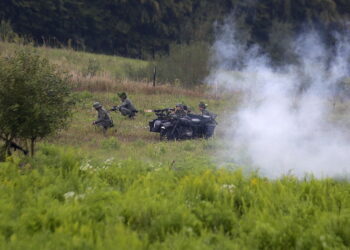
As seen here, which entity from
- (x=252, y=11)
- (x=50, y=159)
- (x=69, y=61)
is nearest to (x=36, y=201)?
(x=50, y=159)

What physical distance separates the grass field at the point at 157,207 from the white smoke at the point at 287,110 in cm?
168

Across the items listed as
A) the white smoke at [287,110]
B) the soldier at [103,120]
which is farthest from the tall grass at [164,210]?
the soldier at [103,120]

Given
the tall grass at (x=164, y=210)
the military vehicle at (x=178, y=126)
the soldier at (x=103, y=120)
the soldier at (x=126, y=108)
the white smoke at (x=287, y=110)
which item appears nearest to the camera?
the tall grass at (x=164, y=210)

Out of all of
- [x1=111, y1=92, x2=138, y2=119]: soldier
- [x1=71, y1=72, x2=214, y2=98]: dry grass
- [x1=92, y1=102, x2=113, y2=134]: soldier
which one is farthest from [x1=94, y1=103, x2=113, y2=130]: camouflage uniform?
[x1=71, y1=72, x2=214, y2=98]: dry grass

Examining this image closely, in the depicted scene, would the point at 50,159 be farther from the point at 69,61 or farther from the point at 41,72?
the point at 69,61

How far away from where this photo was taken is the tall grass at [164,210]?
6555 mm

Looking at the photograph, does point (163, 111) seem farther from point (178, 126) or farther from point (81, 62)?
point (81, 62)

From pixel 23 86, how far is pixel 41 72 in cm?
62

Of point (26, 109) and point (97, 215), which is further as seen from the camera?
point (26, 109)

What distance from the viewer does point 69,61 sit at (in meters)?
31.8

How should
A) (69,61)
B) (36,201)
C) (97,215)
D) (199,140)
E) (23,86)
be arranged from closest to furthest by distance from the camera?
(97,215)
(36,201)
(23,86)
(199,140)
(69,61)

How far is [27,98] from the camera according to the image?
35.8 ft

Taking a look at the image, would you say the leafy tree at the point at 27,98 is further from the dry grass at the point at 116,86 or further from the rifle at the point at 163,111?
the dry grass at the point at 116,86

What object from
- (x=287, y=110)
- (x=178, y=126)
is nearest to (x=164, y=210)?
(x=178, y=126)
